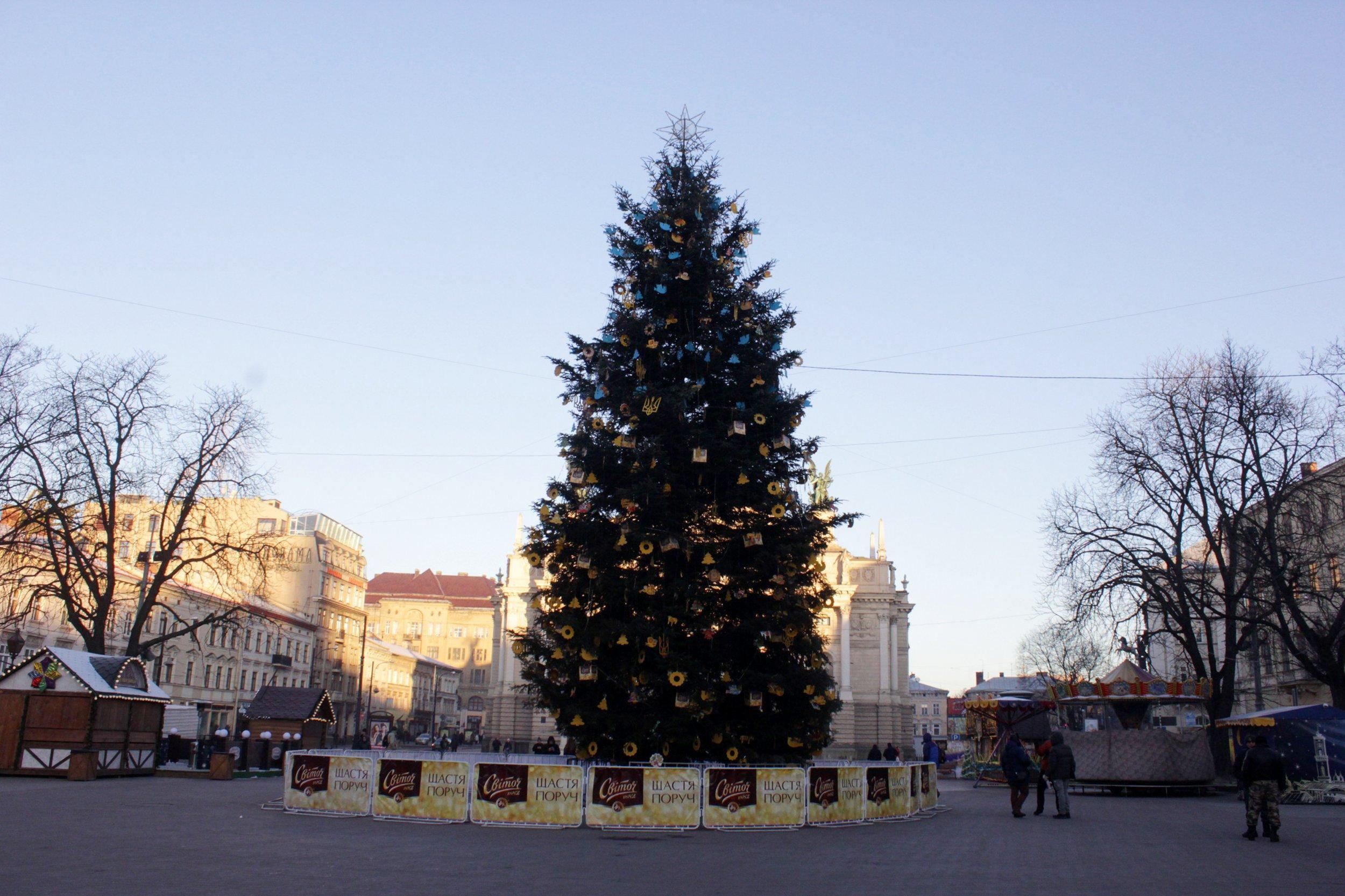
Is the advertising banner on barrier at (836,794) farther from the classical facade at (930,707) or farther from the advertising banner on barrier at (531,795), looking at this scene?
the classical facade at (930,707)

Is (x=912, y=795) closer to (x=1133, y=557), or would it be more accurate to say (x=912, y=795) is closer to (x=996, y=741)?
(x=1133, y=557)

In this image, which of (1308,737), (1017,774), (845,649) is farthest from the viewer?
(845,649)

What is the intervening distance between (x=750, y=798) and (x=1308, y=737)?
21.8m

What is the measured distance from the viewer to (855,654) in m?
79.8

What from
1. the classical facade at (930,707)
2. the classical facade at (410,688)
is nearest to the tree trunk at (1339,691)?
the classical facade at (410,688)

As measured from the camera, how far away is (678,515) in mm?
19344

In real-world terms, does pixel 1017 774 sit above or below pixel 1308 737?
below

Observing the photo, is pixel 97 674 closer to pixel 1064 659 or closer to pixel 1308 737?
pixel 1308 737

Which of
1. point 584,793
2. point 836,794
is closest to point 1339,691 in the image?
point 836,794

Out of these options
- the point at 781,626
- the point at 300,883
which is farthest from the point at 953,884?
the point at 781,626

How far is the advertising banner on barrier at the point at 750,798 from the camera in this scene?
16.8 metres

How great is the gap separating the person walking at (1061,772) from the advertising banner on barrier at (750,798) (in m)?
6.69

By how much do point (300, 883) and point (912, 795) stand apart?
13552 mm

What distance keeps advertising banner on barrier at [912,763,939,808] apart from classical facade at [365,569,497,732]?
104214mm
